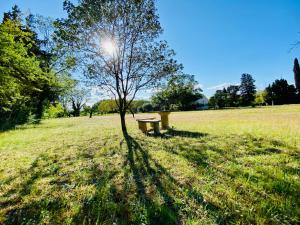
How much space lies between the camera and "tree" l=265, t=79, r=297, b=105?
65812mm

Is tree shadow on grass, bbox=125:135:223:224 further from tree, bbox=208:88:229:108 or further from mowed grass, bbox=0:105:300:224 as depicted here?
tree, bbox=208:88:229:108

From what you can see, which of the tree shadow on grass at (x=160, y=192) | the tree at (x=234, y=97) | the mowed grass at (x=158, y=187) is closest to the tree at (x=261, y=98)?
the tree at (x=234, y=97)

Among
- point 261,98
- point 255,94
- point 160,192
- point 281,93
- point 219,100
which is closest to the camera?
point 160,192

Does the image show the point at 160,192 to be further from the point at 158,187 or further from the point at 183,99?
the point at 183,99

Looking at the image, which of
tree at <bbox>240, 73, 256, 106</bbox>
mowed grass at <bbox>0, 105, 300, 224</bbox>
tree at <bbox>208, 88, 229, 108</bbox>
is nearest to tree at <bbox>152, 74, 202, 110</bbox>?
tree at <bbox>208, 88, 229, 108</bbox>

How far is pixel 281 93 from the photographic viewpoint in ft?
221

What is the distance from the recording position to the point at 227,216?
10.0 feet

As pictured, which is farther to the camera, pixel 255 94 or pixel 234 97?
pixel 255 94

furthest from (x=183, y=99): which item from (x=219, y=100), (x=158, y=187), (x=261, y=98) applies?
(x=158, y=187)

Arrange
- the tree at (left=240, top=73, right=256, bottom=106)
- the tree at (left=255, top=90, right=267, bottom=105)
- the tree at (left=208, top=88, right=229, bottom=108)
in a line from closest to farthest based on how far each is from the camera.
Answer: the tree at (left=255, top=90, right=267, bottom=105), the tree at (left=208, top=88, right=229, bottom=108), the tree at (left=240, top=73, right=256, bottom=106)

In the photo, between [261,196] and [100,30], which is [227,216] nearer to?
[261,196]

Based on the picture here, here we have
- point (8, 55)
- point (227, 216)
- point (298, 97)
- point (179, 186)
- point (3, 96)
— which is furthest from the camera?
point (298, 97)

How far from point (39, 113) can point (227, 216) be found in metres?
32.5

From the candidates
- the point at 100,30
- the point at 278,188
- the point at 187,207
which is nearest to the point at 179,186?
the point at 187,207
